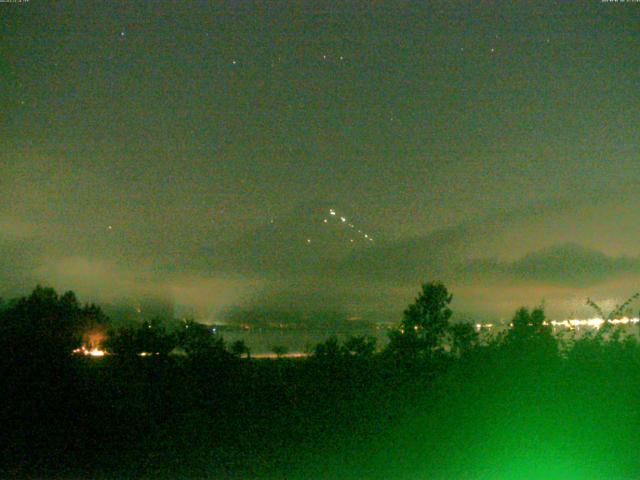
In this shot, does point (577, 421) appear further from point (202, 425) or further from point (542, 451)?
point (202, 425)

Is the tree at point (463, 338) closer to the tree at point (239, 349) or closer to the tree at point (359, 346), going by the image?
the tree at point (359, 346)

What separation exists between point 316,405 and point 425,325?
20.7 ft

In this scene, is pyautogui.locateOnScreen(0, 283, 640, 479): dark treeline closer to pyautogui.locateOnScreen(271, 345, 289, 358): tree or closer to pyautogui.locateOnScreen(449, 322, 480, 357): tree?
pyautogui.locateOnScreen(449, 322, 480, 357): tree

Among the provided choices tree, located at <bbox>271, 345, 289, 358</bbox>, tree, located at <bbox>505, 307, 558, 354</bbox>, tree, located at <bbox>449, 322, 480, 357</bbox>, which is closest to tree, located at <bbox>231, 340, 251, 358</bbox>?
tree, located at <bbox>271, 345, 289, 358</bbox>

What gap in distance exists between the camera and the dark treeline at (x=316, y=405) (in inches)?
348

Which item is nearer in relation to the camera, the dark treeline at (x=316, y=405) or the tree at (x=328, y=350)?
the dark treeline at (x=316, y=405)

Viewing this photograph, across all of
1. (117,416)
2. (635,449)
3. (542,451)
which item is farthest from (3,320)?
(635,449)

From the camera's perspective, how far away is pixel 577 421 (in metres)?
9.10

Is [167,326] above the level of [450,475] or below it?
above

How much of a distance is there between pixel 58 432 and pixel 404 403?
5319 mm

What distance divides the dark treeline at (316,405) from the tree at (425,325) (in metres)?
0.54

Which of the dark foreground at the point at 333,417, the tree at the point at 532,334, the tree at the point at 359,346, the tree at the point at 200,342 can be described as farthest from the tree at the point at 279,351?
the tree at the point at 532,334

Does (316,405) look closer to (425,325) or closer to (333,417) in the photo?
(333,417)

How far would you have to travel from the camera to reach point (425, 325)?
659 inches
